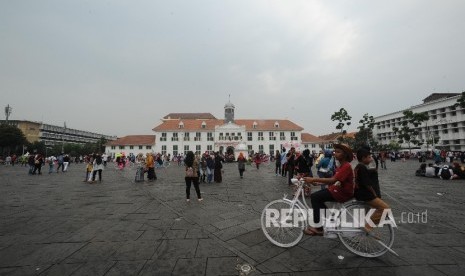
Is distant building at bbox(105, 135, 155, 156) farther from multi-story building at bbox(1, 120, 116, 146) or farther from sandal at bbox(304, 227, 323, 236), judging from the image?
sandal at bbox(304, 227, 323, 236)

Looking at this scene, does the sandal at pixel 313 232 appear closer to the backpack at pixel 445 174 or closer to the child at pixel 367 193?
the child at pixel 367 193

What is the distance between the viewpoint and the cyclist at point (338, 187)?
3.76 m

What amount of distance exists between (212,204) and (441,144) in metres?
68.4

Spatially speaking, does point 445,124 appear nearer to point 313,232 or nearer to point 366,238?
point 366,238

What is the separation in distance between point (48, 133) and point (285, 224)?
122249 mm

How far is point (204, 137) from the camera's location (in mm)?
63844

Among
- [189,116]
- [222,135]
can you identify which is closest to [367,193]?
[222,135]

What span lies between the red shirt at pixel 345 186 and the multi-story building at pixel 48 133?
289ft

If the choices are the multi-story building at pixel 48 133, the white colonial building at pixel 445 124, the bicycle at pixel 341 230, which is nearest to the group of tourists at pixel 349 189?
the bicycle at pixel 341 230

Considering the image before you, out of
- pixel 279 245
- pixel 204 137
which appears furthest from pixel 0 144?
pixel 279 245

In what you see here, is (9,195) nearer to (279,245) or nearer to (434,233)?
(279,245)

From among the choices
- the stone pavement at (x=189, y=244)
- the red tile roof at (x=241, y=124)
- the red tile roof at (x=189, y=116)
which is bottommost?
the stone pavement at (x=189, y=244)

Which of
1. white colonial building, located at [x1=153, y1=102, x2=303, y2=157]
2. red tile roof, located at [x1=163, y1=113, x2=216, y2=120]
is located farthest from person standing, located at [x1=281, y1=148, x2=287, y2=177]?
red tile roof, located at [x1=163, y1=113, x2=216, y2=120]

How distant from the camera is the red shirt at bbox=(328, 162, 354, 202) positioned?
3.75 m
